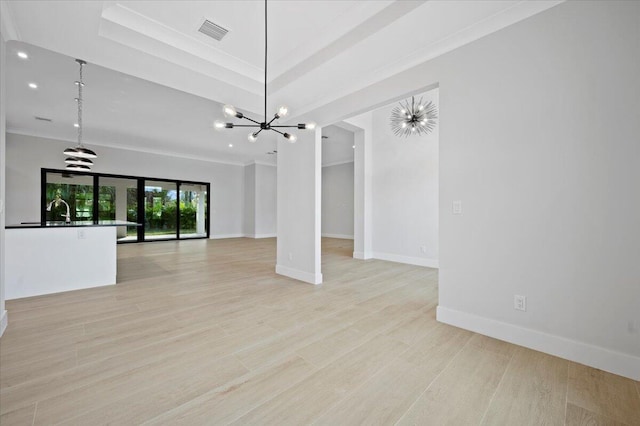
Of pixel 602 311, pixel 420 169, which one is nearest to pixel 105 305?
pixel 602 311

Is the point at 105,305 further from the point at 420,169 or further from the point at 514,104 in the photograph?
the point at 420,169

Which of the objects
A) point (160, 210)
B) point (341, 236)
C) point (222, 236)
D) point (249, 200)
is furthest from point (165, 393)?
point (249, 200)

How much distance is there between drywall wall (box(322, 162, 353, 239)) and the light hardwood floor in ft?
22.3

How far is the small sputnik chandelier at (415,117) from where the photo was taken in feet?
17.5

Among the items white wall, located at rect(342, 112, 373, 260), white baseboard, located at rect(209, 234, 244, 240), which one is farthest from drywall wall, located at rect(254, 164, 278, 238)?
white wall, located at rect(342, 112, 373, 260)

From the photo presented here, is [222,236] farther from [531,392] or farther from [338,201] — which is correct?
[531,392]

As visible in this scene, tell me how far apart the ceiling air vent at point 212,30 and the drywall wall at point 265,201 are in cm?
789

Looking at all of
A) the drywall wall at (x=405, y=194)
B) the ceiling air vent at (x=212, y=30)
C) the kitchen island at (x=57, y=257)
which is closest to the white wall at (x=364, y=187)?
the drywall wall at (x=405, y=194)

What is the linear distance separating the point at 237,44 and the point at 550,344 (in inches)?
171

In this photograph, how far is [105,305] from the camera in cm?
318

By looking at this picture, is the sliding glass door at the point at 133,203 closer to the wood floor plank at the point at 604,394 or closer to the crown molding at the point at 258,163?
the crown molding at the point at 258,163

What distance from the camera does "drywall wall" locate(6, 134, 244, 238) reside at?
A: 682 centimetres

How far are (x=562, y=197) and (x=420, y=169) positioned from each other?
3598 millimetres

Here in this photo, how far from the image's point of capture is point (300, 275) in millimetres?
4340
